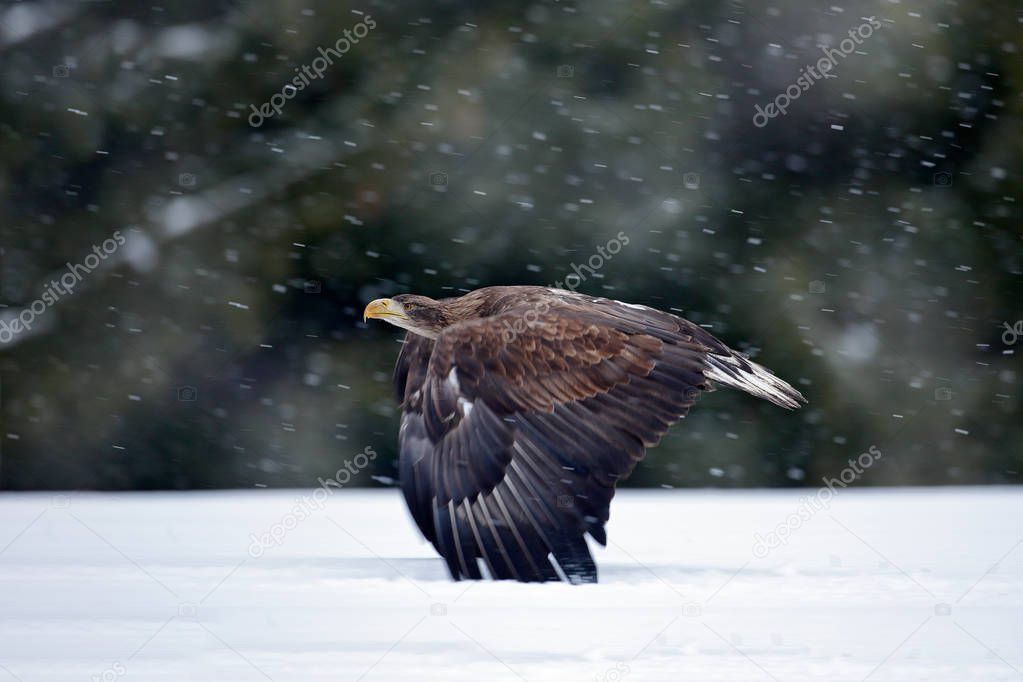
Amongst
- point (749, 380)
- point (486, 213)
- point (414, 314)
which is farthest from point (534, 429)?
point (486, 213)

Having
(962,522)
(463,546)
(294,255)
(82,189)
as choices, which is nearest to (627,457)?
(463,546)

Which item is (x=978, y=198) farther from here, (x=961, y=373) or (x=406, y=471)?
(x=406, y=471)

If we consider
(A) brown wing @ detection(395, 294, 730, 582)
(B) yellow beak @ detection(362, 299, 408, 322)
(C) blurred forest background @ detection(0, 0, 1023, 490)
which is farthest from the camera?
(C) blurred forest background @ detection(0, 0, 1023, 490)

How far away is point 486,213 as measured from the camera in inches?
377

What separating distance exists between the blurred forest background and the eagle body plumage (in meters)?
5.00

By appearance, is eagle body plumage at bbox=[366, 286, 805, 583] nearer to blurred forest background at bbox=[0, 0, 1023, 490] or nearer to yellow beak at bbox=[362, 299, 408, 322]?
yellow beak at bbox=[362, 299, 408, 322]

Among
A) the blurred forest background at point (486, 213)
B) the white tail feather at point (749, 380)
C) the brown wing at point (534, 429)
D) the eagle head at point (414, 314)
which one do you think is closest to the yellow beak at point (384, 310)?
the eagle head at point (414, 314)

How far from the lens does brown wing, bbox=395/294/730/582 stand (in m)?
3.95

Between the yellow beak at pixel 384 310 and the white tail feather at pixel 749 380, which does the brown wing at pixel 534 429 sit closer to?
the white tail feather at pixel 749 380

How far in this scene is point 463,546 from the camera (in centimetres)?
397

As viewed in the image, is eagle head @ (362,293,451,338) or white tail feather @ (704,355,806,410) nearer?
white tail feather @ (704,355,806,410)

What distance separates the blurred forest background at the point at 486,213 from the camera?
9711 mm

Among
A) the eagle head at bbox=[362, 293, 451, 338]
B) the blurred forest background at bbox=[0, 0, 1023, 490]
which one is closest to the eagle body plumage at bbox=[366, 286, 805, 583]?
the eagle head at bbox=[362, 293, 451, 338]

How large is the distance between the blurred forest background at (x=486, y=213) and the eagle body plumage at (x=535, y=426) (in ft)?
16.4
